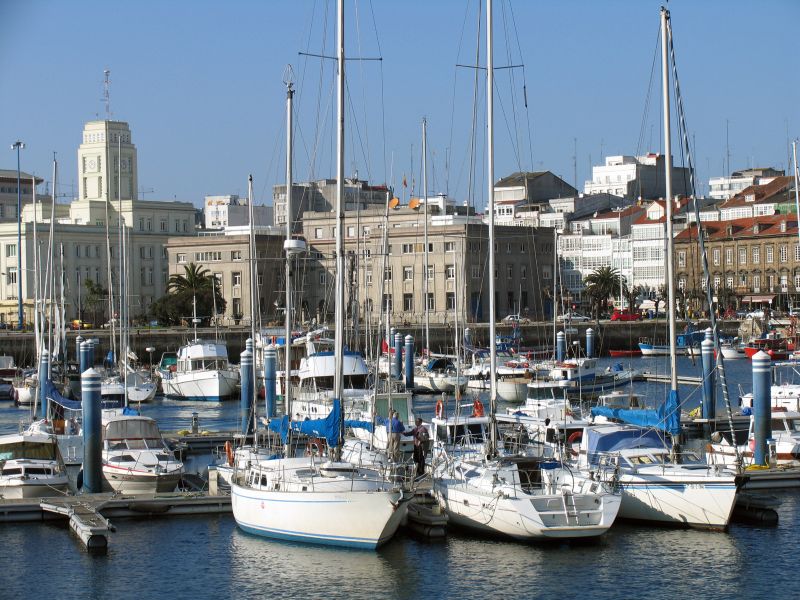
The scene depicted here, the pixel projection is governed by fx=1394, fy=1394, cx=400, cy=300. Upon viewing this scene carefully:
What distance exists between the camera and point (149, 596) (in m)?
27.1

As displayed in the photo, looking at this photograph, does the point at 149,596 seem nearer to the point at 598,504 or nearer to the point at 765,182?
the point at 598,504

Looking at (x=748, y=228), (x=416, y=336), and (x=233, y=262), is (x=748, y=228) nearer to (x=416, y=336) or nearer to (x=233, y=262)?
(x=416, y=336)

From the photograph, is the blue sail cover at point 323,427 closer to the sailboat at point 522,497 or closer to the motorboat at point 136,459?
the sailboat at point 522,497

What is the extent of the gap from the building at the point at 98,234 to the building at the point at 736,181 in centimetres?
6906

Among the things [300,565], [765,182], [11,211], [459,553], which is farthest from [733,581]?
[11,211]

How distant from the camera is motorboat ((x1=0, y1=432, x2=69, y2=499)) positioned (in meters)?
33.7

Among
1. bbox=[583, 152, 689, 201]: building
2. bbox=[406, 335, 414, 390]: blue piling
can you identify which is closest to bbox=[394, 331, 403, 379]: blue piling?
bbox=[406, 335, 414, 390]: blue piling

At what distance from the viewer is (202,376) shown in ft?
229

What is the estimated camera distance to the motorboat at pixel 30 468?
3369 cm

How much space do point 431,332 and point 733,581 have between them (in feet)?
260

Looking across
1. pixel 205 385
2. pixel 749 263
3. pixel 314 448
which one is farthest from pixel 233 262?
pixel 314 448

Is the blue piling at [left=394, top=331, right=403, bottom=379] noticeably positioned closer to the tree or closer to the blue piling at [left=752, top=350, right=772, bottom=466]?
the blue piling at [left=752, top=350, right=772, bottom=466]

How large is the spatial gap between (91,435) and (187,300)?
82125 mm

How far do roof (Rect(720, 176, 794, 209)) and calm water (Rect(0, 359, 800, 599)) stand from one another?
115 m
